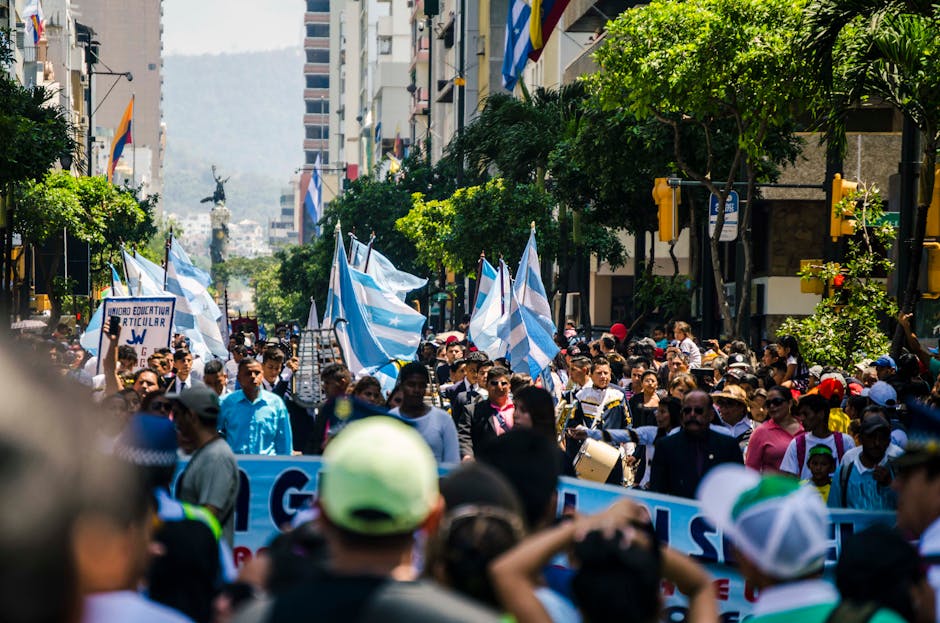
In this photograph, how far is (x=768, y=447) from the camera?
10414 millimetres

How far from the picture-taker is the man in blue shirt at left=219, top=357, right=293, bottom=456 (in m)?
10.5

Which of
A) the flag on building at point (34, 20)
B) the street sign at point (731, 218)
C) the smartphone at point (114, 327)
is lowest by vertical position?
the smartphone at point (114, 327)

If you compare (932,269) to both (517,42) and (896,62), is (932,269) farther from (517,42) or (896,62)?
(517,42)

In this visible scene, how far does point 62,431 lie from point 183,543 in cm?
251

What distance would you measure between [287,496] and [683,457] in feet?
7.74

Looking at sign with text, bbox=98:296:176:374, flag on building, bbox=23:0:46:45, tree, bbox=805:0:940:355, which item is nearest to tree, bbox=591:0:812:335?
tree, bbox=805:0:940:355

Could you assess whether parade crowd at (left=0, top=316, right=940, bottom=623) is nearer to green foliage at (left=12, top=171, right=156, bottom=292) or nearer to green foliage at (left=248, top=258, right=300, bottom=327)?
green foliage at (left=12, top=171, right=156, bottom=292)

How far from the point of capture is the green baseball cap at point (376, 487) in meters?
3.00

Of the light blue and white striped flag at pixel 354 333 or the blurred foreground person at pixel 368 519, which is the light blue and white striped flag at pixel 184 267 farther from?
the blurred foreground person at pixel 368 519

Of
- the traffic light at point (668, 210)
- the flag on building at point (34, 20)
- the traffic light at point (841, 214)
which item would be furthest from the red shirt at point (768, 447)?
the flag on building at point (34, 20)

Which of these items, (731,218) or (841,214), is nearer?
(841,214)

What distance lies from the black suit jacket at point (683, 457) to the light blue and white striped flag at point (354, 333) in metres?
7.64

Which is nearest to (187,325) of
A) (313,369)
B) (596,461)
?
(313,369)

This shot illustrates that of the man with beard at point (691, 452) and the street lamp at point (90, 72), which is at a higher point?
the street lamp at point (90, 72)
